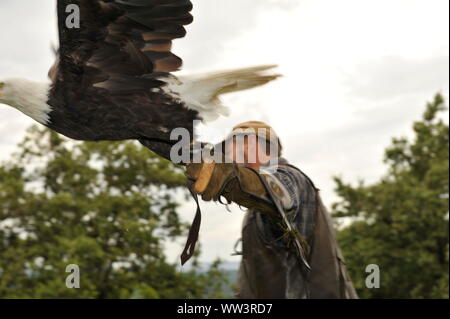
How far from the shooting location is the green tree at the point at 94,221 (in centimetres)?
1516

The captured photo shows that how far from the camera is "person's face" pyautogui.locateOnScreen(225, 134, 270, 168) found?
388 cm

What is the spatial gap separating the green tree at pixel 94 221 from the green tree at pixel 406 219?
17.8ft

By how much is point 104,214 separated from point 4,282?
9.57ft

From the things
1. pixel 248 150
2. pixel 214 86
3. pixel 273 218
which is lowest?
pixel 273 218

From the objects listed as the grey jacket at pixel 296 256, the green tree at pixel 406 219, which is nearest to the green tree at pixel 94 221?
the green tree at pixel 406 219

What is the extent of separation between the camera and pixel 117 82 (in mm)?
3258

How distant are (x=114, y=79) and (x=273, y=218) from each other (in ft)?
4.10

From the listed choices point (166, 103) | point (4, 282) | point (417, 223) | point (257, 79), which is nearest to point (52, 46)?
point (166, 103)

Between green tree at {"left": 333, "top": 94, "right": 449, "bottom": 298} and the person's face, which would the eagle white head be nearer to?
the person's face

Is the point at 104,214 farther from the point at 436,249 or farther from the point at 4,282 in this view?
the point at 436,249

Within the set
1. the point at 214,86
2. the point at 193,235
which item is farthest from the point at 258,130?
the point at 193,235

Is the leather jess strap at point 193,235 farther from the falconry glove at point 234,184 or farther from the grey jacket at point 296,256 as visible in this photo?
the grey jacket at point 296,256

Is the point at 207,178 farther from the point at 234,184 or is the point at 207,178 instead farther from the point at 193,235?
the point at 193,235
